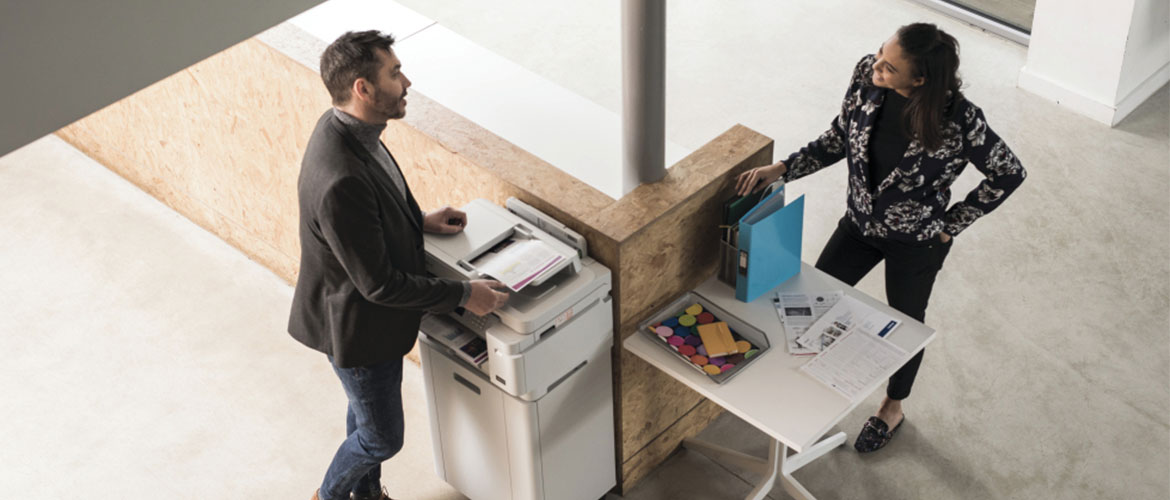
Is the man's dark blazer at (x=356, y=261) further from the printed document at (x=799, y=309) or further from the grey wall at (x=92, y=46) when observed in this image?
the printed document at (x=799, y=309)

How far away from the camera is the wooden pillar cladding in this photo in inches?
133

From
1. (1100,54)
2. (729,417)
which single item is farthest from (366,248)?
(1100,54)

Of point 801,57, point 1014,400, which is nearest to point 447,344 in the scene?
point 1014,400

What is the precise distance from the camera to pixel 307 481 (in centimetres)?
396

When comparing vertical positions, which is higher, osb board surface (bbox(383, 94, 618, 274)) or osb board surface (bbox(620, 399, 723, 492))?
osb board surface (bbox(383, 94, 618, 274))

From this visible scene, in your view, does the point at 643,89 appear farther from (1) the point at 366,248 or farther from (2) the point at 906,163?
(1) the point at 366,248

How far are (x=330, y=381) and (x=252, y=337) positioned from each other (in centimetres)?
42

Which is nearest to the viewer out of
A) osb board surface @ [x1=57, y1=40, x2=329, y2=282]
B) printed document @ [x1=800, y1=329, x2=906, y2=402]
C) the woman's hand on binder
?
→ printed document @ [x1=800, y1=329, x2=906, y2=402]

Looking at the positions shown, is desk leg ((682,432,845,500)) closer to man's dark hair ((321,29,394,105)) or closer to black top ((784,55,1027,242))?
black top ((784,55,1027,242))

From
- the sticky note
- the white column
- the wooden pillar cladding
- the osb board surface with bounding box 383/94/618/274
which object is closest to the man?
the osb board surface with bounding box 383/94/618/274

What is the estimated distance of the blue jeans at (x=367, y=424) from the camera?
328 centimetres

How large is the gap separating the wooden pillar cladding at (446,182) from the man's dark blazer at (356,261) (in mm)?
447

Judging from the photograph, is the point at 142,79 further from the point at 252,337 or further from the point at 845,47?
the point at 845,47

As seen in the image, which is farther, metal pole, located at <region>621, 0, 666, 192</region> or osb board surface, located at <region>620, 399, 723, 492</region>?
osb board surface, located at <region>620, 399, 723, 492</region>
